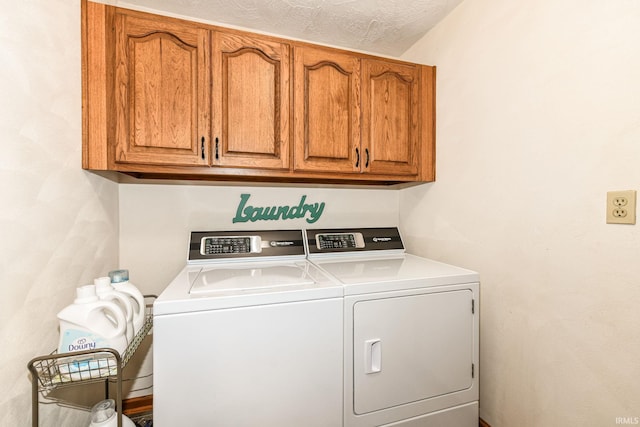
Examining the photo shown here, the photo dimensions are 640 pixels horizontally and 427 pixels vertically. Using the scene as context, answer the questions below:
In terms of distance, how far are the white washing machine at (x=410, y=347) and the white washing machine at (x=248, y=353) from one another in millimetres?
91

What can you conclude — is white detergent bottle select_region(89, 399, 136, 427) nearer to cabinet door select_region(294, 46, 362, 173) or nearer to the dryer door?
the dryer door

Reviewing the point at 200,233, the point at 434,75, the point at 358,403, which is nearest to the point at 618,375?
the point at 358,403

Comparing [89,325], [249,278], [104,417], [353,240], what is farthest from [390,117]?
[104,417]

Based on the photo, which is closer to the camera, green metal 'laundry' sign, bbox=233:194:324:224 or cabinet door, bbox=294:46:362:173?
cabinet door, bbox=294:46:362:173

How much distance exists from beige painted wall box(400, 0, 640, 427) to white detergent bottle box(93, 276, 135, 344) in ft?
5.58

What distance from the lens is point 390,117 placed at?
1.77 metres

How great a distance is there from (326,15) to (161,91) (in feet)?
3.63

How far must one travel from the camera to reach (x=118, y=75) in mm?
1317

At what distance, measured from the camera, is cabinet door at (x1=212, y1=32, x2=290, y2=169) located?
1.46 meters

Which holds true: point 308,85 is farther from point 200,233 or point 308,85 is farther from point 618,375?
point 618,375

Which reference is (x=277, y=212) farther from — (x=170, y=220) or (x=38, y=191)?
(x=38, y=191)

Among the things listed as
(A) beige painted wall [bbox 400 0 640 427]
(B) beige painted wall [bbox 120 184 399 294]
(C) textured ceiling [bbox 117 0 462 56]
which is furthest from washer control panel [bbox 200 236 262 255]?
(C) textured ceiling [bbox 117 0 462 56]

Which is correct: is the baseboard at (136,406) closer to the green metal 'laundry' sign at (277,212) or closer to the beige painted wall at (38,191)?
the beige painted wall at (38,191)

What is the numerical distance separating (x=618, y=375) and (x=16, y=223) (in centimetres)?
207
